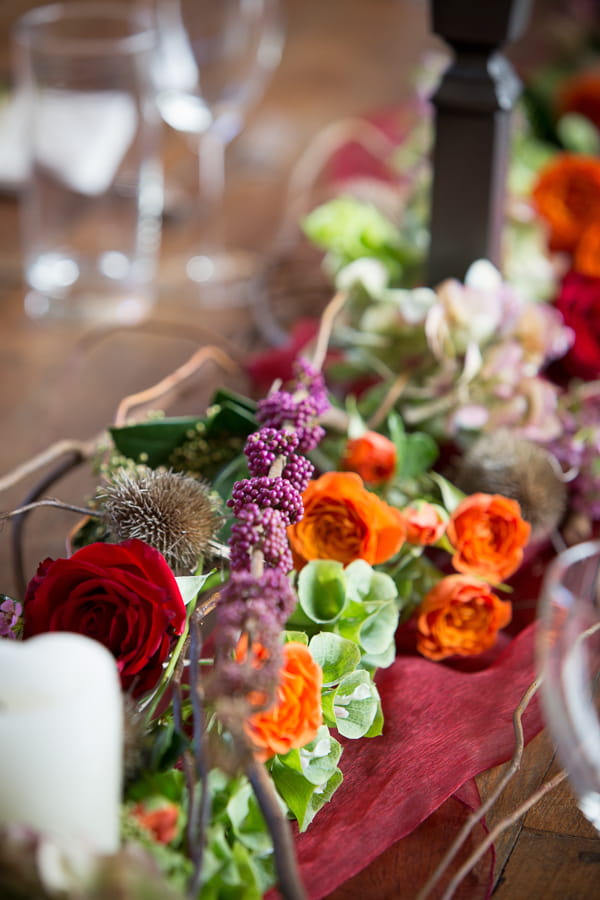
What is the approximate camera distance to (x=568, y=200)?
795 mm

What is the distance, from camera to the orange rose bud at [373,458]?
0.48m

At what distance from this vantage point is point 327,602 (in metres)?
0.39

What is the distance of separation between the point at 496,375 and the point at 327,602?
21 cm

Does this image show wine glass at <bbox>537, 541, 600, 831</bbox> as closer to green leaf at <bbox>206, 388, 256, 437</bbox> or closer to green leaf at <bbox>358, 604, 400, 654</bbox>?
green leaf at <bbox>358, 604, 400, 654</bbox>

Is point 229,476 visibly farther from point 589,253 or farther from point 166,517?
point 589,253

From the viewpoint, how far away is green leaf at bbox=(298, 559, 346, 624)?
39 cm

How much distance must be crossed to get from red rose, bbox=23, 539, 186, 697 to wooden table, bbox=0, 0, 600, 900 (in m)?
0.10

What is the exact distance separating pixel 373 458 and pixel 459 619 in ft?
0.30

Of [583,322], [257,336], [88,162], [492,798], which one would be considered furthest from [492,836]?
[88,162]

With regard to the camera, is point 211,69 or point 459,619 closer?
point 459,619

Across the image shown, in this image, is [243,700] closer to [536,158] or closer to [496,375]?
[496,375]

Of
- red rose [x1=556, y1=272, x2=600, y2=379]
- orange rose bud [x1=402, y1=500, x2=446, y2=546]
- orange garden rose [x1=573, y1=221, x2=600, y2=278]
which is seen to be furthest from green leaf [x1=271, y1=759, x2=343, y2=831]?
orange garden rose [x1=573, y1=221, x2=600, y2=278]

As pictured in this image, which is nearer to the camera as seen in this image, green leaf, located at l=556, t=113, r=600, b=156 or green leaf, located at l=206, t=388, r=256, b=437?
green leaf, located at l=206, t=388, r=256, b=437

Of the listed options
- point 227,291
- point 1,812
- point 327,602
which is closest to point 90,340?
point 227,291
